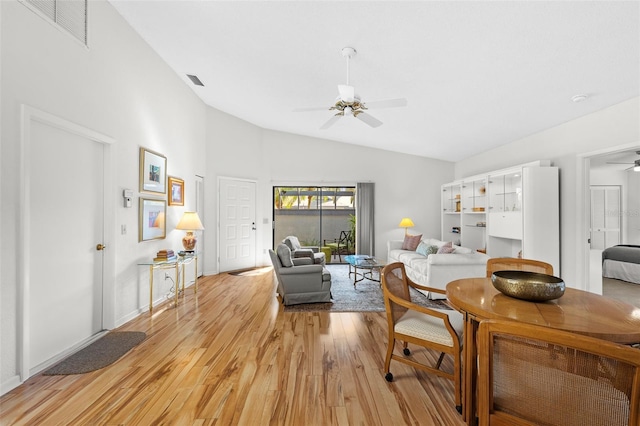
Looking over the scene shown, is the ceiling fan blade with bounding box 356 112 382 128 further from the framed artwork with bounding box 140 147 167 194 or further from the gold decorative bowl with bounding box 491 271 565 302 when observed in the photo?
the framed artwork with bounding box 140 147 167 194

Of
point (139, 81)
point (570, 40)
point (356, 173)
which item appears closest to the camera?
point (570, 40)

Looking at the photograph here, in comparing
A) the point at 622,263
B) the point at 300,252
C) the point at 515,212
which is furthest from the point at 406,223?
the point at 622,263

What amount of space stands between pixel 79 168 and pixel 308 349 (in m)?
2.93

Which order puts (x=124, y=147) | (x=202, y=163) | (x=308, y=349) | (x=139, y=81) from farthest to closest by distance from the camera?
(x=202, y=163), (x=139, y=81), (x=124, y=147), (x=308, y=349)

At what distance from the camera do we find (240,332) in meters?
3.12

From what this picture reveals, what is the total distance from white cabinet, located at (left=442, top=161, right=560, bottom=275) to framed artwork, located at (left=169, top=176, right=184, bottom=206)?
5.47 meters

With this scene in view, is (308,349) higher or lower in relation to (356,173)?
lower

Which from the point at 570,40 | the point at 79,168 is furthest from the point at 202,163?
the point at 570,40

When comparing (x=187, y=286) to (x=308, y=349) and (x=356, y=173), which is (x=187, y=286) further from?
(x=356, y=173)

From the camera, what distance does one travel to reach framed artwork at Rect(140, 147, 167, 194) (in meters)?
3.76

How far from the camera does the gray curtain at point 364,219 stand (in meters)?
7.03

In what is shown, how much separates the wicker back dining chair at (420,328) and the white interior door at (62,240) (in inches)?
112

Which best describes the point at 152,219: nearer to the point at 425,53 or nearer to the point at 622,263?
the point at 425,53

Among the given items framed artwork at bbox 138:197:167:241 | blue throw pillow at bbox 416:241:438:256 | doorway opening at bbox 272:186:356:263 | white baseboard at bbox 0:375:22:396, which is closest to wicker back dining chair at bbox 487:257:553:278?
blue throw pillow at bbox 416:241:438:256
